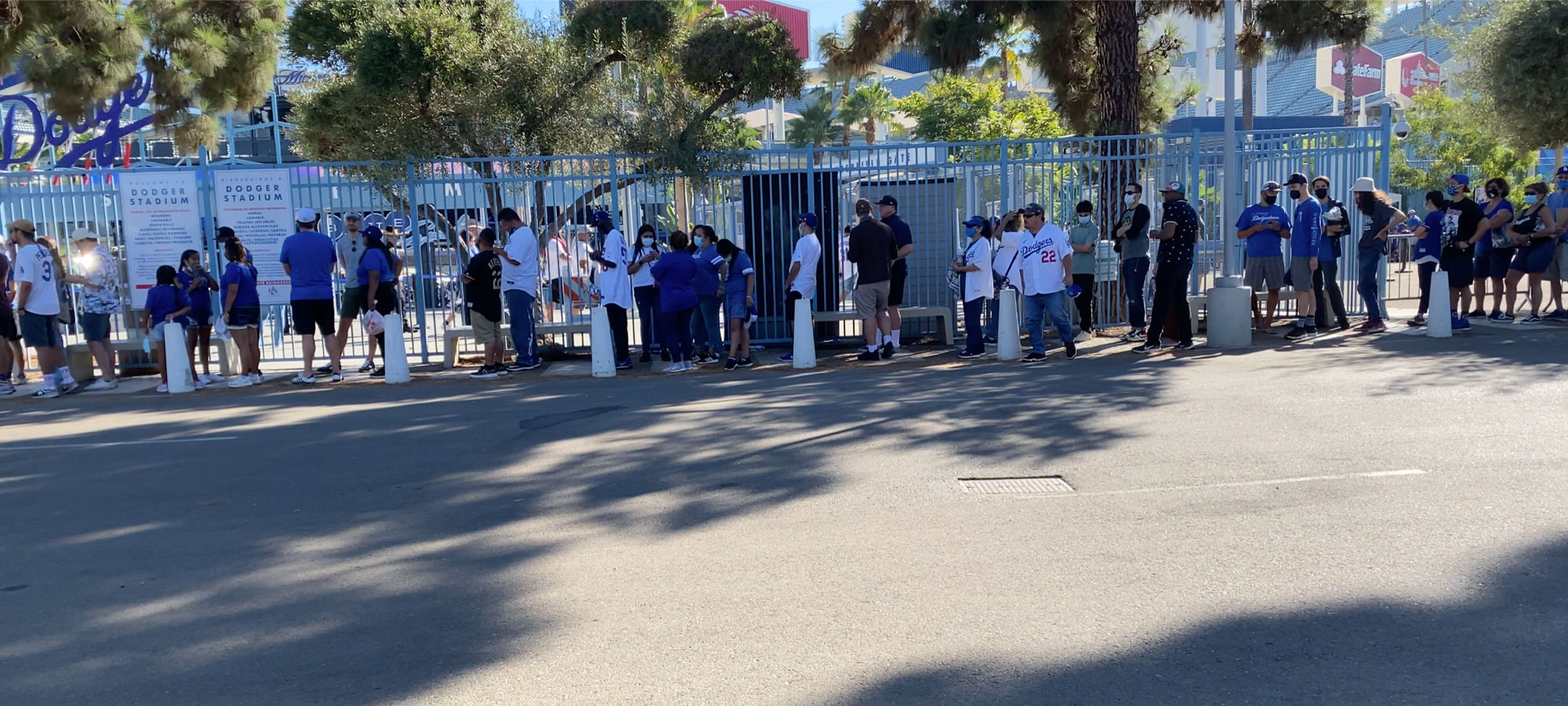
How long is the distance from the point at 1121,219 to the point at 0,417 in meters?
11.7

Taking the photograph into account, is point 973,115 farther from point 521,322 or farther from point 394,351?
point 394,351

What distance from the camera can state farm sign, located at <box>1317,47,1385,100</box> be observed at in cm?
4906

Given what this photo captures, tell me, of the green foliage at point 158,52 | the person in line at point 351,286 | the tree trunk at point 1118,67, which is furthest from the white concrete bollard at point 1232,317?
the green foliage at point 158,52

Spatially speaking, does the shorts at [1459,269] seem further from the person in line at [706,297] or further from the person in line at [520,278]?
the person in line at [520,278]

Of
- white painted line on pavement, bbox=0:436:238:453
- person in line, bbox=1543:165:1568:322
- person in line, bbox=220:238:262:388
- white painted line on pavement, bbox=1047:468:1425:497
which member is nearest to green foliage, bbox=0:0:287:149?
person in line, bbox=220:238:262:388

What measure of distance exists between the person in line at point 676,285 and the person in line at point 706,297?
0.54 feet

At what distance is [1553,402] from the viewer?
347 inches

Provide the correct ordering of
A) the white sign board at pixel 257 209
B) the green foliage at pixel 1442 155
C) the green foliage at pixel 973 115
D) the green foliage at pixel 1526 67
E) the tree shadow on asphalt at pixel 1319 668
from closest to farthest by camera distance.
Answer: the tree shadow on asphalt at pixel 1319 668 < the white sign board at pixel 257 209 < the green foliage at pixel 1526 67 < the green foliage at pixel 1442 155 < the green foliage at pixel 973 115

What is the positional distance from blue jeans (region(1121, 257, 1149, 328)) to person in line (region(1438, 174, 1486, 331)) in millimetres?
3324

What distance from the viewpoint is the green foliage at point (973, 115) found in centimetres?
3534

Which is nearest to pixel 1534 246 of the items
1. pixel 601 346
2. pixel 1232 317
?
pixel 1232 317

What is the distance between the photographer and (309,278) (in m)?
12.8

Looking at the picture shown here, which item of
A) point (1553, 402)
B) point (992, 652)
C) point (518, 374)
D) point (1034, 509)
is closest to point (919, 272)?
point (518, 374)

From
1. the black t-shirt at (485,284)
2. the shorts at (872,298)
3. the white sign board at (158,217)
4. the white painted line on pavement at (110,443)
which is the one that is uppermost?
the white sign board at (158,217)
